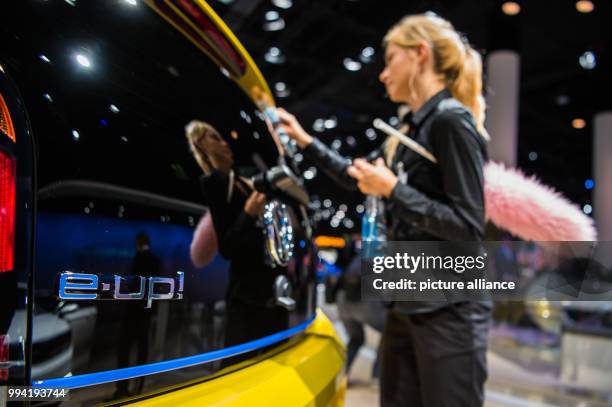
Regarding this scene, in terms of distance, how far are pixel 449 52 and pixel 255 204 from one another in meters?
0.86

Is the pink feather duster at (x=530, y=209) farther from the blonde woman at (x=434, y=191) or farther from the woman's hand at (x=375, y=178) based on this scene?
the woman's hand at (x=375, y=178)

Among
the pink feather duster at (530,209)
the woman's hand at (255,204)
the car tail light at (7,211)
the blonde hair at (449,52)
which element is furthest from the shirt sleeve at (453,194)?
the car tail light at (7,211)

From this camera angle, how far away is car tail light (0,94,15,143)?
1.91ft

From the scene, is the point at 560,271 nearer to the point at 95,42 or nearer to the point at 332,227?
the point at 95,42

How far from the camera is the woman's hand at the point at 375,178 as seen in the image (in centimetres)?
134

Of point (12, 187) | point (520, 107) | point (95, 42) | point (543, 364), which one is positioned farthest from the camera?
point (520, 107)

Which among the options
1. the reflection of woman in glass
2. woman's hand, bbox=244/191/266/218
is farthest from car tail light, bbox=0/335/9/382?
woman's hand, bbox=244/191/266/218

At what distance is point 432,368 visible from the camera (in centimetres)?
128

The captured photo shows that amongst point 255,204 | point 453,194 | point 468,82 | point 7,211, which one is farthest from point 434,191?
point 7,211

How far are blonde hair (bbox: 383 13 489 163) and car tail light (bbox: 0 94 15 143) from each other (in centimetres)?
122

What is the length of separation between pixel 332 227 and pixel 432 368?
94.6ft

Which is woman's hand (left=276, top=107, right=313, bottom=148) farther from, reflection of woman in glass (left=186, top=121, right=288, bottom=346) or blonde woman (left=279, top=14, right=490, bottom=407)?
reflection of woman in glass (left=186, top=121, right=288, bottom=346)

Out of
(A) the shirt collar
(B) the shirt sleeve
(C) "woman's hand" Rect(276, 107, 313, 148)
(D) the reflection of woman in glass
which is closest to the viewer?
(D) the reflection of woman in glass

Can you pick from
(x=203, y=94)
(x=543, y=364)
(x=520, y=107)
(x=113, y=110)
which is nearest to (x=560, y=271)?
(x=203, y=94)
